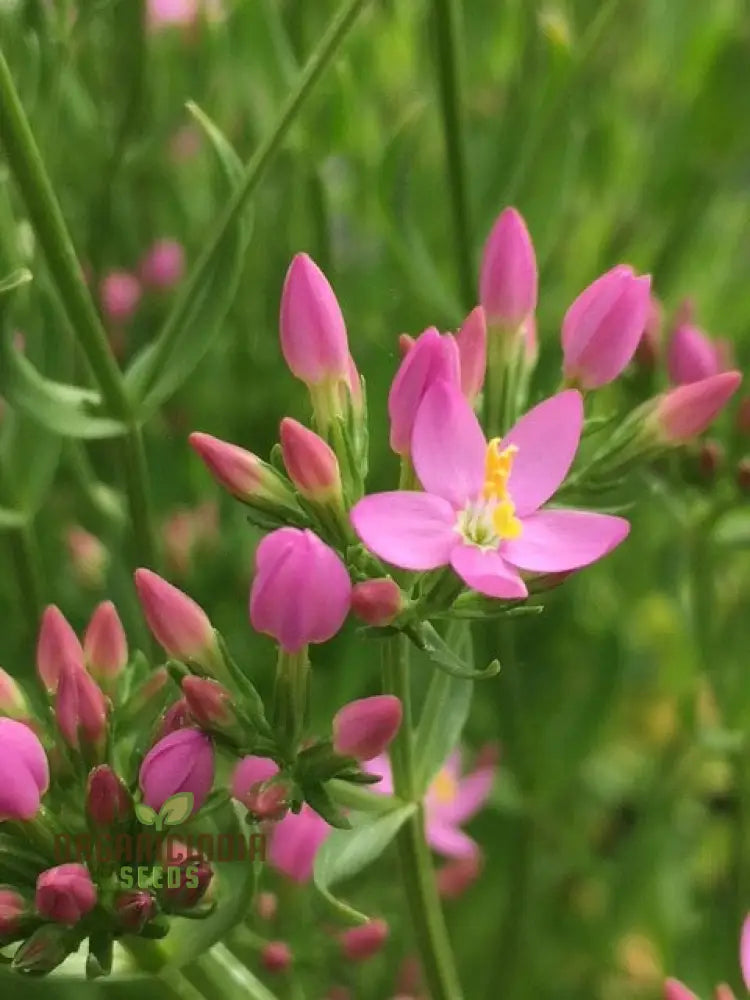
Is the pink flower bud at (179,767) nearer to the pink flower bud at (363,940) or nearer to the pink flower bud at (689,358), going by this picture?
the pink flower bud at (363,940)

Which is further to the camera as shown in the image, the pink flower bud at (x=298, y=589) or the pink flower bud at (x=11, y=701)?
the pink flower bud at (x=11, y=701)

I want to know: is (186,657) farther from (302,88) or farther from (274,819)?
(302,88)

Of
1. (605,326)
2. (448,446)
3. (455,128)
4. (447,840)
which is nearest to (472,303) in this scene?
(455,128)

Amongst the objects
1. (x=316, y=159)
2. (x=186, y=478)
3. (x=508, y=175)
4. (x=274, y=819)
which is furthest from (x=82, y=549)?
(x=274, y=819)

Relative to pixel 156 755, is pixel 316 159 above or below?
above

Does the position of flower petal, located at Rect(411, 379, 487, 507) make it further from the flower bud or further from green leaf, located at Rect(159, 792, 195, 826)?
green leaf, located at Rect(159, 792, 195, 826)

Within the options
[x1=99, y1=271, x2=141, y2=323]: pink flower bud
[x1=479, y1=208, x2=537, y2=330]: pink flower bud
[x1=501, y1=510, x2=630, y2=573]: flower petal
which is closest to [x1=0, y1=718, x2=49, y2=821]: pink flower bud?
[x1=501, y1=510, x2=630, y2=573]: flower petal

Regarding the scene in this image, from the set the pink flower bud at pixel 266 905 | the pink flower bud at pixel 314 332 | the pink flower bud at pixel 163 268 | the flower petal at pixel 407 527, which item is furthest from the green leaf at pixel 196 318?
the pink flower bud at pixel 163 268
